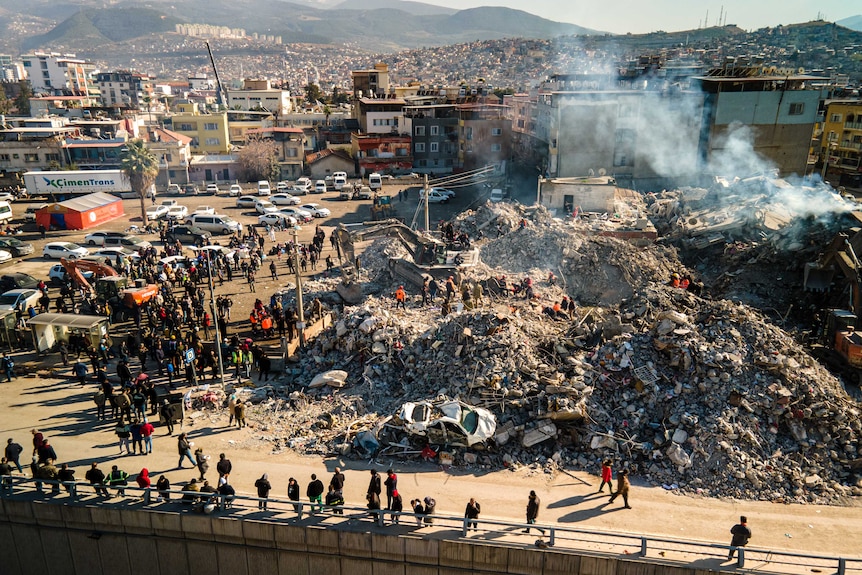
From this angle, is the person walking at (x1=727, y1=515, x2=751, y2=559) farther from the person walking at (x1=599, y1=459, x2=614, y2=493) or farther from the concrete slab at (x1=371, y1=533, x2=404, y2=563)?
the concrete slab at (x1=371, y1=533, x2=404, y2=563)

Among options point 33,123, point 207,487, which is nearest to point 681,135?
point 207,487

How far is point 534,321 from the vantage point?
20203mm

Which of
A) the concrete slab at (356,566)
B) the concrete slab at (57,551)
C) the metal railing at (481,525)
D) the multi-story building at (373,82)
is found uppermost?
the multi-story building at (373,82)

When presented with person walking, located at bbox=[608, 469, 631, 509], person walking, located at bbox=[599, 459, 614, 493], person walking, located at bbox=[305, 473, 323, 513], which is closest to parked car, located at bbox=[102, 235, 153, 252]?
person walking, located at bbox=[305, 473, 323, 513]

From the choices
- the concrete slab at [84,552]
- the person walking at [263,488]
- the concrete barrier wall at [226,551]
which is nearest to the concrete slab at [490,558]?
the concrete barrier wall at [226,551]

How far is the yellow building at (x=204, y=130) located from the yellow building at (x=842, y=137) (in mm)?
53834

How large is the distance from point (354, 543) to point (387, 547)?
2.21 ft

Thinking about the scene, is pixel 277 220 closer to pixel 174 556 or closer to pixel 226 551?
pixel 174 556

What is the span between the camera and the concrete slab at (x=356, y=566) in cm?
1214

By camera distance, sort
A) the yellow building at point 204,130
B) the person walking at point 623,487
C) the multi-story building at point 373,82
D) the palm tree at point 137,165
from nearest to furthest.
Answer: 1. the person walking at point 623,487
2. the palm tree at point 137,165
3. the yellow building at point 204,130
4. the multi-story building at point 373,82

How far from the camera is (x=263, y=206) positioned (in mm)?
43594

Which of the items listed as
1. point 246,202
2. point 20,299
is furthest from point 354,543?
point 246,202

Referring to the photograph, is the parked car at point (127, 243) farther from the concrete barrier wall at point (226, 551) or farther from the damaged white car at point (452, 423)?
the damaged white car at point (452, 423)

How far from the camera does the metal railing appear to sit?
10953 millimetres
